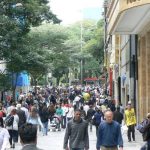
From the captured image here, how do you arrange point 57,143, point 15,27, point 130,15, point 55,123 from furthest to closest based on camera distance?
point 15,27 < point 55,123 < point 57,143 < point 130,15

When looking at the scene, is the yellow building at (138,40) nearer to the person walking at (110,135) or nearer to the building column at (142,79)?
the building column at (142,79)

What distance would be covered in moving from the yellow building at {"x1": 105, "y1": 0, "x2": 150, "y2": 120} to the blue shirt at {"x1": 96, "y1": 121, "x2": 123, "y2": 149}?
9425 millimetres

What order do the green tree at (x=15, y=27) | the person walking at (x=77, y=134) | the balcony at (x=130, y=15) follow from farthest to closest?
the green tree at (x=15, y=27)
the balcony at (x=130, y=15)
the person walking at (x=77, y=134)

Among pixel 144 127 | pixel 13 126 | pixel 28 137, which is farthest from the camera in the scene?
pixel 13 126

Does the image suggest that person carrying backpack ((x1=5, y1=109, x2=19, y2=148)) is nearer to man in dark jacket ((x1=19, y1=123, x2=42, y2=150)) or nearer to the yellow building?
the yellow building

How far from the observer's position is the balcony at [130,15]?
19.3m

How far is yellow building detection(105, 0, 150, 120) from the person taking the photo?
2228cm

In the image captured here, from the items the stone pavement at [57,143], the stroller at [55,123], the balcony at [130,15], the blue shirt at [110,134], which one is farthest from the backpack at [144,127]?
the stroller at [55,123]

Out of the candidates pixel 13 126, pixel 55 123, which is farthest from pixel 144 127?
pixel 55 123

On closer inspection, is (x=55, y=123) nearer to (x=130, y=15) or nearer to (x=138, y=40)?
(x=138, y=40)

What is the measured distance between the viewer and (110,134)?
11.4m

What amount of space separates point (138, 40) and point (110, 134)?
19626 mm

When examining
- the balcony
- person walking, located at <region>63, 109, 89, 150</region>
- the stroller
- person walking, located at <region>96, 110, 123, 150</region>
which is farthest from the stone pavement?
person walking, located at <region>96, 110, 123, 150</region>

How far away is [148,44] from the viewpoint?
2844cm
